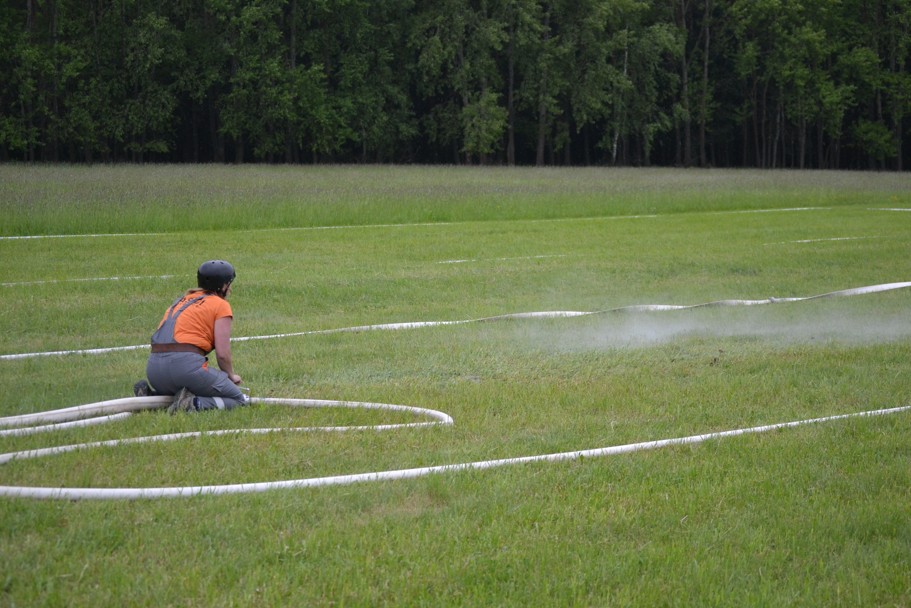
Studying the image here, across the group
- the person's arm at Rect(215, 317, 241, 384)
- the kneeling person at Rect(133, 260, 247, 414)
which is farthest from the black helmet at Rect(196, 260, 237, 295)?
the person's arm at Rect(215, 317, 241, 384)

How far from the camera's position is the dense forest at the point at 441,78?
45.0 meters

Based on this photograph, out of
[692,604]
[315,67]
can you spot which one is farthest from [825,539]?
[315,67]

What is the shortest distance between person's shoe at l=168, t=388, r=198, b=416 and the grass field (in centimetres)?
14

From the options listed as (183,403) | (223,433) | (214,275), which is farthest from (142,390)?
(223,433)

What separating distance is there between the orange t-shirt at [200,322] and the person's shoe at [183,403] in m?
0.30

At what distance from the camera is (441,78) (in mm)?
52562

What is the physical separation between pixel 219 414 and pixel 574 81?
49306mm

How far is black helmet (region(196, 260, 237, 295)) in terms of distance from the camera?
6430 millimetres

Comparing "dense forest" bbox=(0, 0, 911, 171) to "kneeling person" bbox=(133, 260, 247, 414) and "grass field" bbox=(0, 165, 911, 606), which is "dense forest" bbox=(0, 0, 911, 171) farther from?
"kneeling person" bbox=(133, 260, 247, 414)

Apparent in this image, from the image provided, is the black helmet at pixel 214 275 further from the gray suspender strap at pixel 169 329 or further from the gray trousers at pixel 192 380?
the gray trousers at pixel 192 380

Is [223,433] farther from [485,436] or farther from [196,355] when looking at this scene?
[485,436]

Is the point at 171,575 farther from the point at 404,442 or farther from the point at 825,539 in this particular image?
the point at 825,539

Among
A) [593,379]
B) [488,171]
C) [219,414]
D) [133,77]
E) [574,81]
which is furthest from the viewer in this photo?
[574,81]

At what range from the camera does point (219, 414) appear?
609 centimetres
